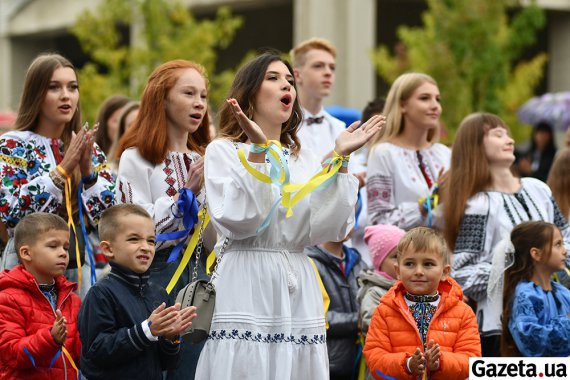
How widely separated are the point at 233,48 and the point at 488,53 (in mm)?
14129

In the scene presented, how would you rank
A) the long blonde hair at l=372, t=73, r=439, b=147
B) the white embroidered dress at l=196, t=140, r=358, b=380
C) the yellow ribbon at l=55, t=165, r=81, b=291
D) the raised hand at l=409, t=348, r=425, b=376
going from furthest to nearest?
the long blonde hair at l=372, t=73, r=439, b=147
the yellow ribbon at l=55, t=165, r=81, b=291
the raised hand at l=409, t=348, r=425, b=376
the white embroidered dress at l=196, t=140, r=358, b=380

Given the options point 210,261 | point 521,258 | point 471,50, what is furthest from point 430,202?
point 471,50

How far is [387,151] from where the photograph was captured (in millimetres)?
8633

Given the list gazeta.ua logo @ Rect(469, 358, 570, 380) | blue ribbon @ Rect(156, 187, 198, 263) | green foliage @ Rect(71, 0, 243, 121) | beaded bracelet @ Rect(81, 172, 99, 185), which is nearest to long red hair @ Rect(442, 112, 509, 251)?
gazeta.ua logo @ Rect(469, 358, 570, 380)

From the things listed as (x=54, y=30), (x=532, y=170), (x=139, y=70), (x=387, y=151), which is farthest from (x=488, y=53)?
(x=54, y=30)

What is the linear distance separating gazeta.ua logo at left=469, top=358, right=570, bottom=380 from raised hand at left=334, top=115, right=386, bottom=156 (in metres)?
1.48

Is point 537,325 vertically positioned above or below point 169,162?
below

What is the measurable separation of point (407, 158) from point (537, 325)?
6.11 feet

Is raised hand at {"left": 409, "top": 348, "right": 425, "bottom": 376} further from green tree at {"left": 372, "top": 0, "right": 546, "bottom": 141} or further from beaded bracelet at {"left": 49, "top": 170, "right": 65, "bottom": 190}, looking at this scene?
green tree at {"left": 372, "top": 0, "right": 546, "bottom": 141}

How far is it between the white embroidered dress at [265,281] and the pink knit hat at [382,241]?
175 cm

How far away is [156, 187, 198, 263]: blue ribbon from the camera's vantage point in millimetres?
6676

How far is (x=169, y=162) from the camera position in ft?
23.2

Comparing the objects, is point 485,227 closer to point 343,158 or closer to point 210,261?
point 210,261

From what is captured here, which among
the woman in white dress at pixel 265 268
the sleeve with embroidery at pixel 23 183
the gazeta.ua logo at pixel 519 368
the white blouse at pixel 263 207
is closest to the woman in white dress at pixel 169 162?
the sleeve with embroidery at pixel 23 183
